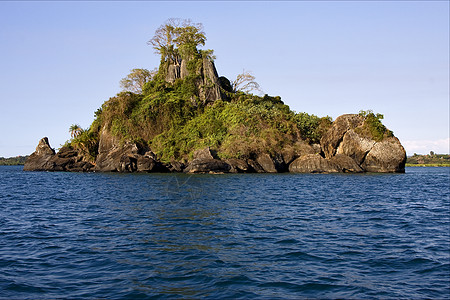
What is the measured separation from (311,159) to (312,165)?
1128 mm

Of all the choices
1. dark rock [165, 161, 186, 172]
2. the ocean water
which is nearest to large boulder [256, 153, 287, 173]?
dark rock [165, 161, 186, 172]

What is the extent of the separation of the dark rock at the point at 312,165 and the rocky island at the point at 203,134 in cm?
14

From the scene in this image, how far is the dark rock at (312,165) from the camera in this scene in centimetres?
5397

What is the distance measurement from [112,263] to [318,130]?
5898 cm

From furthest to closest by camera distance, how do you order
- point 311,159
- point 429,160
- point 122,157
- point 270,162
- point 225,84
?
point 429,160, point 225,84, point 122,157, point 270,162, point 311,159

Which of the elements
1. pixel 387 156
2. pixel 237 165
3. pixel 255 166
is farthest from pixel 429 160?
pixel 237 165

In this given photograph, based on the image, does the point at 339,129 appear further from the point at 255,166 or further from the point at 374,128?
→ the point at 255,166

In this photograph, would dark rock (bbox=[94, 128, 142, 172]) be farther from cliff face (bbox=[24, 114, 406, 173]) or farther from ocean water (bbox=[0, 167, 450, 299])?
ocean water (bbox=[0, 167, 450, 299])

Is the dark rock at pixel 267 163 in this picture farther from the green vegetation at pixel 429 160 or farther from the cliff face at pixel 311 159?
the green vegetation at pixel 429 160

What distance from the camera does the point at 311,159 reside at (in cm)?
5550

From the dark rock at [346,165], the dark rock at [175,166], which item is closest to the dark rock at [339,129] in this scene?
the dark rock at [346,165]

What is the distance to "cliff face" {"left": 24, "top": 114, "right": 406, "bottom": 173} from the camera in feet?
177

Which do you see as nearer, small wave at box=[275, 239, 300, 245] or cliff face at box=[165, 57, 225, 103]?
small wave at box=[275, 239, 300, 245]

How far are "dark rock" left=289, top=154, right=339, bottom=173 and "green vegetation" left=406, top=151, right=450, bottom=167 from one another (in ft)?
301
